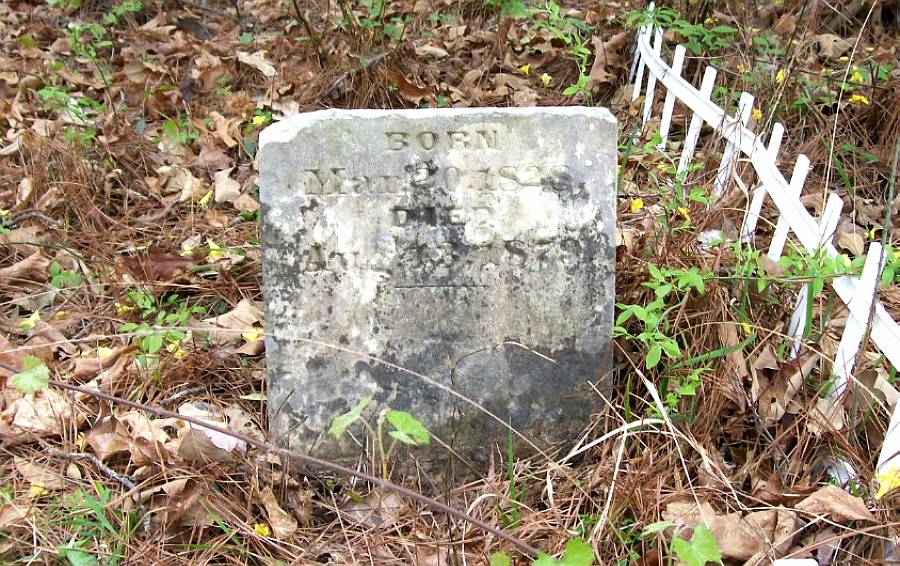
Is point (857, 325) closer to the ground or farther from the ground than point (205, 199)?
farther from the ground

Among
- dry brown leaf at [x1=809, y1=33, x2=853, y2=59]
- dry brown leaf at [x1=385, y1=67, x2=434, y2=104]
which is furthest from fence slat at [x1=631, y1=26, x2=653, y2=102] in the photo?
dry brown leaf at [x1=385, y1=67, x2=434, y2=104]

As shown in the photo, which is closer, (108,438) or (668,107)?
(108,438)

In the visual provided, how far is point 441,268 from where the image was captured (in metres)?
2.09

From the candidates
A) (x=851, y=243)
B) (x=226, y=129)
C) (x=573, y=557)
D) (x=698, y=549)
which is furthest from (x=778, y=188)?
(x=226, y=129)

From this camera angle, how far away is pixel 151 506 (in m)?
1.99

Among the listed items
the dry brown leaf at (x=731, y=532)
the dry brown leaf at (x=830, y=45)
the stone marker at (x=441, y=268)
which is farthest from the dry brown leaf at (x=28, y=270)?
the dry brown leaf at (x=830, y=45)

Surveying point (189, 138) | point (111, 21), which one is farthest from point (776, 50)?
point (111, 21)

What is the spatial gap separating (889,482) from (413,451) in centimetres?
122

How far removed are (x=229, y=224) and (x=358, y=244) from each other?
1.41 meters

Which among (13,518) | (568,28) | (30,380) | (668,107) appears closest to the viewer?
(30,380)

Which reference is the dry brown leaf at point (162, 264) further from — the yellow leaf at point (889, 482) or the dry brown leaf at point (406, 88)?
the yellow leaf at point (889, 482)

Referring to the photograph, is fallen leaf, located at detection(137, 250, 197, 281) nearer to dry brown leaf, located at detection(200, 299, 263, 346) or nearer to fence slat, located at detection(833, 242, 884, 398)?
dry brown leaf, located at detection(200, 299, 263, 346)

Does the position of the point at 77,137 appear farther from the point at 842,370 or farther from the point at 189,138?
the point at 842,370

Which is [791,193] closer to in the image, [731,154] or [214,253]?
[731,154]
